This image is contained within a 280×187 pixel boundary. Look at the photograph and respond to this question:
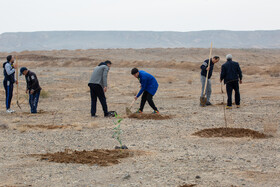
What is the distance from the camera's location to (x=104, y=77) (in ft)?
40.3

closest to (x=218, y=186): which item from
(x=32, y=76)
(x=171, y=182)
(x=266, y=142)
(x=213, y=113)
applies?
→ (x=171, y=182)

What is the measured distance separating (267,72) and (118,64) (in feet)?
61.6

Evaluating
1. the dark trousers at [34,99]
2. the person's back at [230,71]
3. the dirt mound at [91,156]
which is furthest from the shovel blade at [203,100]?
the dirt mound at [91,156]

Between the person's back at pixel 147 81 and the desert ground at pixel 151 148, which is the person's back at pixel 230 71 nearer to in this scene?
the desert ground at pixel 151 148

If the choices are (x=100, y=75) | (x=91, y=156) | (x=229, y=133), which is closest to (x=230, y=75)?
(x=100, y=75)

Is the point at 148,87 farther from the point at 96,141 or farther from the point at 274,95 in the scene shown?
the point at 274,95

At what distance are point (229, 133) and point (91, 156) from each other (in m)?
3.56

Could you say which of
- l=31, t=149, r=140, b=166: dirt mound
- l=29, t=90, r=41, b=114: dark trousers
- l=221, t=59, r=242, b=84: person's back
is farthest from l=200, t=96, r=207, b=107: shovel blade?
l=31, t=149, r=140, b=166: dirt mound

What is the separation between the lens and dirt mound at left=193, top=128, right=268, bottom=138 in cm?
944

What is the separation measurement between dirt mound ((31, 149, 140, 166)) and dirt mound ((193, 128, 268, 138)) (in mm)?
2349

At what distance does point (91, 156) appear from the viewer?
754 cm

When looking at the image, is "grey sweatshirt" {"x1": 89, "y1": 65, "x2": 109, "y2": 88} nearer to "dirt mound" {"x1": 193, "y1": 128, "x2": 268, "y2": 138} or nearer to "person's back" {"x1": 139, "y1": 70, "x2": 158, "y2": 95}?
"person's back" {"x1": 139, "y1": 70, "x2": 158, "y2": 95}

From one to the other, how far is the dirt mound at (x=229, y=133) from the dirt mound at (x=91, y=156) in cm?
235

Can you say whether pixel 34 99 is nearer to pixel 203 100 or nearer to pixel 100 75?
pixel 100 75
